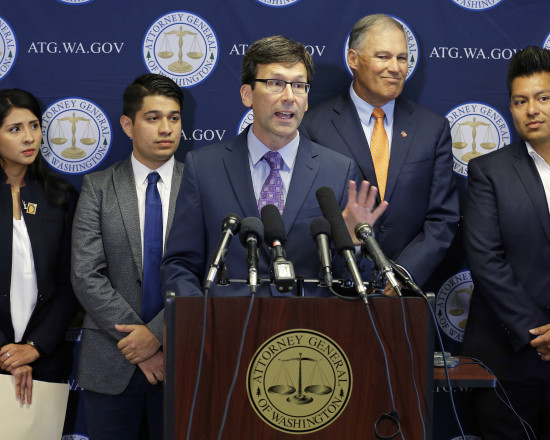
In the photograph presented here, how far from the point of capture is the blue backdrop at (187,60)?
4.02 metres

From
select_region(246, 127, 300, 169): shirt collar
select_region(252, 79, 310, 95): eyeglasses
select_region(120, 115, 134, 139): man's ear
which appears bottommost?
select_region(246, 127, 300, 169): shirt collar

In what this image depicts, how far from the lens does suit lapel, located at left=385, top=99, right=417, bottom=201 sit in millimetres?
3596

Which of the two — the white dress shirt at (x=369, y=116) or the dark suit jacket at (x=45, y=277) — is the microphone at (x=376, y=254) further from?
the dark suit jacket at (x=45, y=277)

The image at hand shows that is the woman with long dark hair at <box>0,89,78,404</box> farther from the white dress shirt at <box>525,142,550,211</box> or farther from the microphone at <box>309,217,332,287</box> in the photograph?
the white dress shirt at <box>525,142,550,211</box>

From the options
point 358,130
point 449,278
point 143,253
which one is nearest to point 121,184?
point 143,253

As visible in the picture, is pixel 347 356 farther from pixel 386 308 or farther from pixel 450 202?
pixel 450 202

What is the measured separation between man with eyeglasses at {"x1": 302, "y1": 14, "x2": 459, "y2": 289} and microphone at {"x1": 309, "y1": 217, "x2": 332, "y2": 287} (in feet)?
5.06

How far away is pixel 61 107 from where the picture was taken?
4012mm

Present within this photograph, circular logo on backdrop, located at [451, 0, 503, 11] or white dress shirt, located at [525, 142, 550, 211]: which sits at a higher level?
circular logo on backdrop, located at [451, 0, 503, 11]

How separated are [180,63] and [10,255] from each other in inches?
52.7

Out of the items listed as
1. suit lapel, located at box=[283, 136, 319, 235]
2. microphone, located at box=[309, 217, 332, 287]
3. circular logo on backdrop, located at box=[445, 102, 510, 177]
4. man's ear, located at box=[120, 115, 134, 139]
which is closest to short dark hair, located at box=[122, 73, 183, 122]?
man's ear, located at box=[120, 115, 134, 139]

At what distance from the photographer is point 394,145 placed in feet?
11.9

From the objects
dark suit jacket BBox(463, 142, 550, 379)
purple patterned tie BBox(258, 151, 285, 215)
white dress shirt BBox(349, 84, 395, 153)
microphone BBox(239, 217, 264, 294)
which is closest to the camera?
microphone BBox(239, 217, 264, 294)

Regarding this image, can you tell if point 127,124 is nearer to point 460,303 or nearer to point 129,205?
point 129,205
